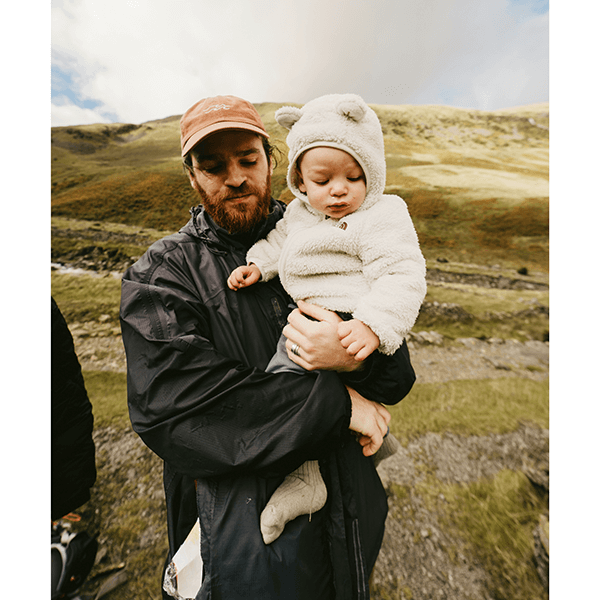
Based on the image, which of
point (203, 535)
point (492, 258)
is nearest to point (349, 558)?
point (203, 535)

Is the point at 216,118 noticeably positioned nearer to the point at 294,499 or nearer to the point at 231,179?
the point at 231,179

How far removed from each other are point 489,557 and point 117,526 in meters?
3.86

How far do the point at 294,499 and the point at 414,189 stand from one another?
11163mm

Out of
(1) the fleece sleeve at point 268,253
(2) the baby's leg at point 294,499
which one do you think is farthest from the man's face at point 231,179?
(2) the baby's leg at point 294,499

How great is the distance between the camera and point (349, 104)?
1.38 metres

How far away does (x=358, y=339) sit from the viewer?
1.24 metres

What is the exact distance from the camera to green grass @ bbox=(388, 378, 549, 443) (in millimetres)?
4246

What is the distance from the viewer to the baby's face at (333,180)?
1442mm

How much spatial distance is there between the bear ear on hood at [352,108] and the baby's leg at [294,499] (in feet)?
5.76

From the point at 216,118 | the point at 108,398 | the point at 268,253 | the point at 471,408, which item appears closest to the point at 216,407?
the point at 268,253

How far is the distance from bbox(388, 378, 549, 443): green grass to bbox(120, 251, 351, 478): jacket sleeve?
3511 millimetres

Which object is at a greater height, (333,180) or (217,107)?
(217,107)

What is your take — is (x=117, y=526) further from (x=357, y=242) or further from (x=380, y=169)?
(x=380, y=169)

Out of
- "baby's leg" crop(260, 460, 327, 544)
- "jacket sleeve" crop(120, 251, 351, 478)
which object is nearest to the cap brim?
"jacket sleeve" crop(120, 251, 351, 478)
